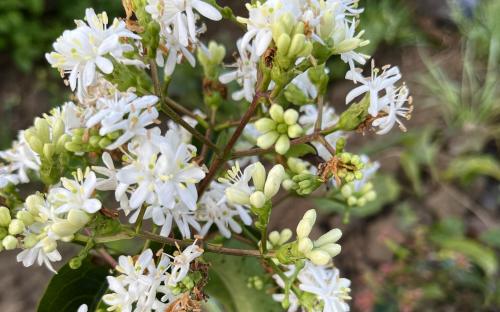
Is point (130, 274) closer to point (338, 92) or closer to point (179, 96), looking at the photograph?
point (179, 96)

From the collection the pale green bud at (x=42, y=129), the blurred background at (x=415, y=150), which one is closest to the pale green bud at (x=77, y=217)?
the pale green bud at (x=42, y=129)

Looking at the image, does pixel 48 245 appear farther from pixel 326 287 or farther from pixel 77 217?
pixel 326 287

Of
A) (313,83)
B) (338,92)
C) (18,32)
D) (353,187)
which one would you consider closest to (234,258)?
(353,187)

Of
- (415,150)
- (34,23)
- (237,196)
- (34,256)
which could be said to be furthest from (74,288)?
(34,23)

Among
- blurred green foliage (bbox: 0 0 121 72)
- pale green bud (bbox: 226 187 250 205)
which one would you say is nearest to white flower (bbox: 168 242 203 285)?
pale green bud (bbox: 226 187 250 205)

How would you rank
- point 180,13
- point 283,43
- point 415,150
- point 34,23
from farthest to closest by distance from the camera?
point 34,23, point 415,150, point 180,13, point 283,43

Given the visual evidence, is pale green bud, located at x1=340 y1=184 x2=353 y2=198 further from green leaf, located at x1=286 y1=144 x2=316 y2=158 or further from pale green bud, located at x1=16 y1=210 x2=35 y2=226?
pale green bud, located at x1=16 y1=210 x2=35 y2=226
